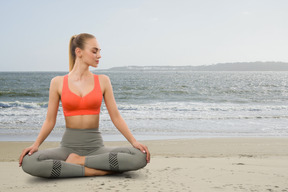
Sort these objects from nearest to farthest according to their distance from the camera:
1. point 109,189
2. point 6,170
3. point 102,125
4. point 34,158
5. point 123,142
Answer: point 109,189
point 34,158
point 6,170
point 123,142
point 102,125

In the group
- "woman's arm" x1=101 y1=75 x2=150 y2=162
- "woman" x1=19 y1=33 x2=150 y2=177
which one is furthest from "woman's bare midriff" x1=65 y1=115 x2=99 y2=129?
"woman's arm" x1=101 y1=75 x2=150 y2=162

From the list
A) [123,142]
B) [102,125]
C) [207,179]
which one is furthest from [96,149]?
[102,125]

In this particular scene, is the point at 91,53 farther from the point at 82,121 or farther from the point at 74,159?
the point at 74,159

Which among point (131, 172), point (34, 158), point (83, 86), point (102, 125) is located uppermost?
point (83, 86)

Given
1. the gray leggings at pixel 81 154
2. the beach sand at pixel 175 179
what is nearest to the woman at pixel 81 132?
the gray leggings at pixel 81 154

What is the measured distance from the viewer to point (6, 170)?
4254 mm

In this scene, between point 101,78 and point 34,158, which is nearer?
point 34,158

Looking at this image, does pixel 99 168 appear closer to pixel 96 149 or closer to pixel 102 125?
pixel 96 149

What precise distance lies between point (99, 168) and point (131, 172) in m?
0.48

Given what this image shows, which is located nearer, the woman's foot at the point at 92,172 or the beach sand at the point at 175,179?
the beach sand at the point at 175,179

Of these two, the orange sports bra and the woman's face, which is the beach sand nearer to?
the orange sports bra

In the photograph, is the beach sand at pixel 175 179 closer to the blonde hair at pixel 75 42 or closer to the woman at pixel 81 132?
the woman at pixel 81 132

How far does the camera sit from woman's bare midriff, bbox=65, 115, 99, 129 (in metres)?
3.52

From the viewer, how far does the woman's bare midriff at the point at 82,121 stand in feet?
11.6
